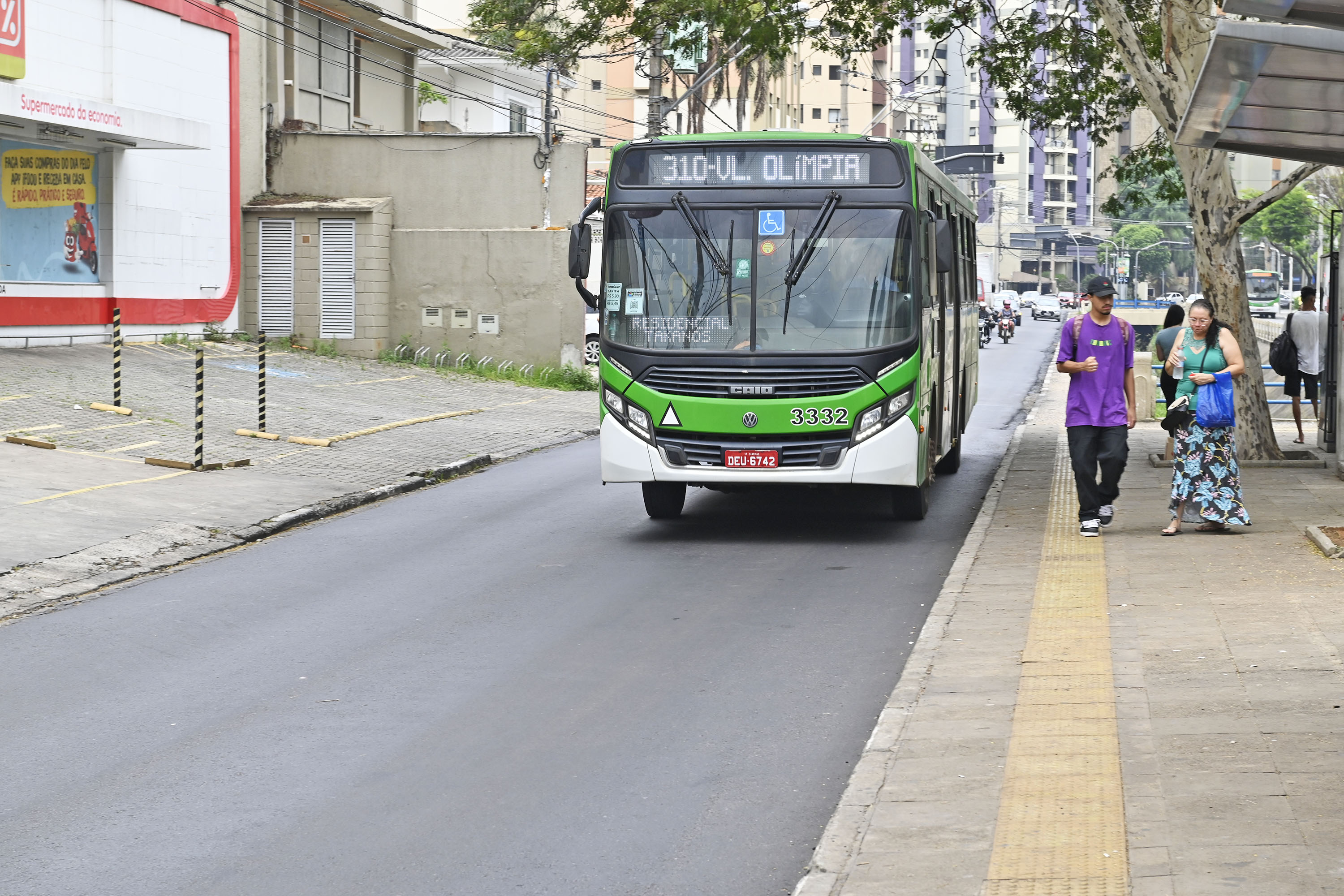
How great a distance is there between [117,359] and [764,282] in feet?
32.6

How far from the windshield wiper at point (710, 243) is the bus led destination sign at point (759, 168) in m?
0.19

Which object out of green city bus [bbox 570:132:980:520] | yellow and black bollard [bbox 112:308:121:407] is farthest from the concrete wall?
green city bus [bbox 570:132:980:520]

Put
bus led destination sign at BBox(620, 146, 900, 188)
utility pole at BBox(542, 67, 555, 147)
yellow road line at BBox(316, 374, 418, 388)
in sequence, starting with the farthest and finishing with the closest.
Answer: utility pole at BBox(542, 67, 555, 147), yellow road line at BBox(316, 374, 418, 388), bus led destination sign at BBox(620, 146, 900, 188)

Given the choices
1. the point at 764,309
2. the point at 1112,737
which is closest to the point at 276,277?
the point at 764,309

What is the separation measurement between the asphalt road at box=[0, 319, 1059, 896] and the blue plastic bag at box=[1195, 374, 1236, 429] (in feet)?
6.63

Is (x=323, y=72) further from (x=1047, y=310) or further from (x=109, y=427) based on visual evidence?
(x=1047, y=310)

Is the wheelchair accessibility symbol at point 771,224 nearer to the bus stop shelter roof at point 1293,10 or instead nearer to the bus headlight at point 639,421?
the bus headlight at point 639,421

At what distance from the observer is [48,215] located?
2472 centimetres

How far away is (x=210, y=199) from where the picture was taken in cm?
2891

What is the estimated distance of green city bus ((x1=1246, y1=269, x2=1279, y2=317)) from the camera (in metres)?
82.5

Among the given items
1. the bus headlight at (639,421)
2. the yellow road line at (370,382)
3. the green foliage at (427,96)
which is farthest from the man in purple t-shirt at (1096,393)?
the green foliage at (427,96)

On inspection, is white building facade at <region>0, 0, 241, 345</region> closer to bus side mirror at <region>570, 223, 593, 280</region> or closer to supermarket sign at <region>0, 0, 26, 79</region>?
supermarket sign at <region>0, 0, 26, 79</region>

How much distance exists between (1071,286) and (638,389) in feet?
506

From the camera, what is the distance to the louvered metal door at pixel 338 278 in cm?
3039
